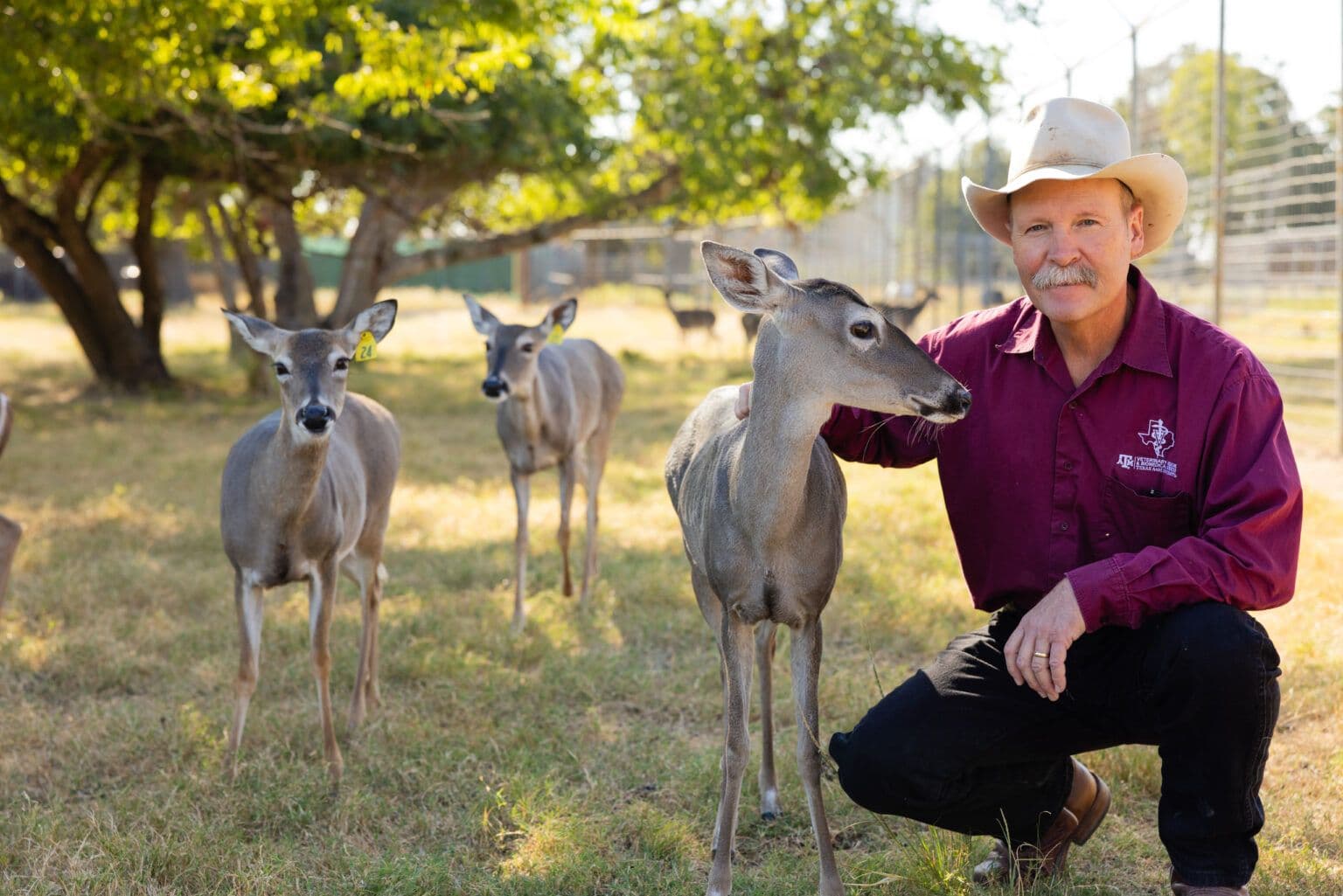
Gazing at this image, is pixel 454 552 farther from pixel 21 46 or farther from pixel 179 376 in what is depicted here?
pixel 179 376

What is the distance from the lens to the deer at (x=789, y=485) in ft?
11.0

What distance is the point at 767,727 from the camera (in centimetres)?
413

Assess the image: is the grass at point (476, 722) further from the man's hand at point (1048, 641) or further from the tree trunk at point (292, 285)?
the tree trunk at point (292, 285)

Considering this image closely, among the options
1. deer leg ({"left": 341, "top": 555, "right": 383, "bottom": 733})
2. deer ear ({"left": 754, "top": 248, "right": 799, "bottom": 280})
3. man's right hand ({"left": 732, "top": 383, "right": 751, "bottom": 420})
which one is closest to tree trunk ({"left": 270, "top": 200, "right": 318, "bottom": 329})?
deer leg ({"left": 341, "top": 555, "right": 383, "bottom": 733})

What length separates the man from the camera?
9.36ft

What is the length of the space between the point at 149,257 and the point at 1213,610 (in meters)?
15.2

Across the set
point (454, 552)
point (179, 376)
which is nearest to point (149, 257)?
point (179, 376)

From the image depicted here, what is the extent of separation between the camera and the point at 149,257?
1567 centimetres

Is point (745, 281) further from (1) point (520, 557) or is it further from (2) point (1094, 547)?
(1) point (520, 557)

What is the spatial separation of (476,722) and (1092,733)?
2371 millimetres

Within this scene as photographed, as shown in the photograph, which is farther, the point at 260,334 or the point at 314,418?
the point at 260,334

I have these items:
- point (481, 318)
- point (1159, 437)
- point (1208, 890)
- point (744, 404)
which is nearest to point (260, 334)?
point (744, 404)

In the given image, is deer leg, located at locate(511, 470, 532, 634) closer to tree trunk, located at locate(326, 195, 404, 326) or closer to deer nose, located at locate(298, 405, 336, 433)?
deer nose, located at locate(298, 405, 336, 433)

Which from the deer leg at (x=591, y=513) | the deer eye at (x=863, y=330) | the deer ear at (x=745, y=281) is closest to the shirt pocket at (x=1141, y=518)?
the deer eye at (x=863, y=330)
